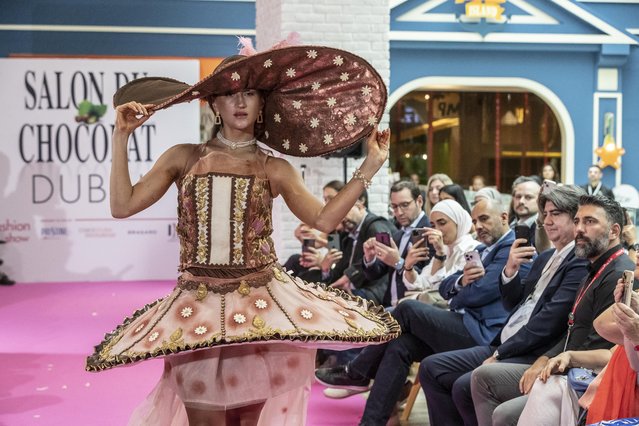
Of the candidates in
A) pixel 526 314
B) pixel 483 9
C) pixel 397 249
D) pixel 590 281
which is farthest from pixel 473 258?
pixel 483 9

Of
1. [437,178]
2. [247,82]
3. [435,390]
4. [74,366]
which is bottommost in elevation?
[74,366]

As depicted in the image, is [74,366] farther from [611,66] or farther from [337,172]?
[611,66]

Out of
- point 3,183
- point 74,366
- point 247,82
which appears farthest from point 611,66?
point 247,82

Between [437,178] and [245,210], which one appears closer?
[245,210]

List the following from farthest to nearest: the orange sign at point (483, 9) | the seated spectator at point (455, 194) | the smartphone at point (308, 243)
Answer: the orange sign at point (483, 9) → the seated spectator at point (455, 194) → the smartphone at point (308, 243)

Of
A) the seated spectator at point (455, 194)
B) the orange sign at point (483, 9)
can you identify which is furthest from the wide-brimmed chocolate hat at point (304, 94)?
the orange sign at point (483, 9)

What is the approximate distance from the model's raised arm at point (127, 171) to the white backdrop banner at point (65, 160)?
28.3 ft

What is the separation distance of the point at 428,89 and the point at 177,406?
12.4 meters

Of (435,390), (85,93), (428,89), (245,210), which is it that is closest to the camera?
(245,210)

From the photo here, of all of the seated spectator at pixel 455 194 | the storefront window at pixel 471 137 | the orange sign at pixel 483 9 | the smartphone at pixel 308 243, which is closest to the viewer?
the smartphone at pixel 308 243

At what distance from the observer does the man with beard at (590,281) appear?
352 centimetres

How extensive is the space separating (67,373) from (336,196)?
3849 millimetres

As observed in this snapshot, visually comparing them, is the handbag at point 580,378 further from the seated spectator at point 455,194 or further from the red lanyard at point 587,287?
the seated spectator at point 455,194

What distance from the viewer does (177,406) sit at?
3.23m
